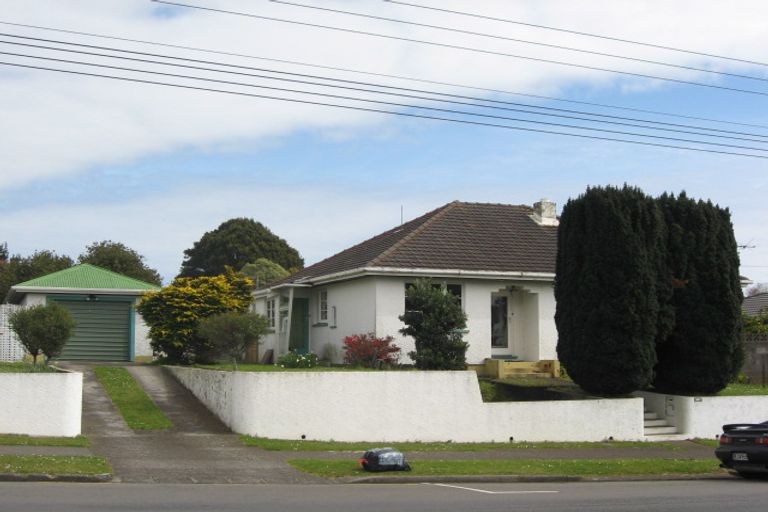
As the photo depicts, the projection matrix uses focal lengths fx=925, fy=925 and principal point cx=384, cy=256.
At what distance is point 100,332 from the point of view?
33.8 metres

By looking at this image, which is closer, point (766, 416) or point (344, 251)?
point (766, 416)

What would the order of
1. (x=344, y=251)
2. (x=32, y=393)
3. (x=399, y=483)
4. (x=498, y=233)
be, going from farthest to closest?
(x=344, y=251)
(x=498, y=233)
(x=32, y=393)
(x=399, y=483)

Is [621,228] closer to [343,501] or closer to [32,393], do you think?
[343,501]

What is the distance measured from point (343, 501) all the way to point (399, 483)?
119 inches

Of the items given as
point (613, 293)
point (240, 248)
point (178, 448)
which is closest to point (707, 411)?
point (613, 293)

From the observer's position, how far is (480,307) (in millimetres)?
26828

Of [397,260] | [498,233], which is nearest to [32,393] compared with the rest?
[397,260]

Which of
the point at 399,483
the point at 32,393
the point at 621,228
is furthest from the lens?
the point at 621,228

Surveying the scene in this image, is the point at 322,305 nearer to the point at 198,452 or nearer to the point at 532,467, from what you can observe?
the point at 198,452

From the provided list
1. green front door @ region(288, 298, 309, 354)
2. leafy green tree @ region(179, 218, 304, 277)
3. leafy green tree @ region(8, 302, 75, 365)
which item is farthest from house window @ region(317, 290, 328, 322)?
leafy green tree @ region(179, 218, 304, 277)

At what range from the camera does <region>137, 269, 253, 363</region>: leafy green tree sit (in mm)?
28922

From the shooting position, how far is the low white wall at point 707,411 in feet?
75.5

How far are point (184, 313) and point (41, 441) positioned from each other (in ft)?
36.8

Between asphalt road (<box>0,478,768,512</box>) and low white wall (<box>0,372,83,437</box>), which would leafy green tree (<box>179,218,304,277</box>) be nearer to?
low white wall (<box>0,372,83,437</box>)
